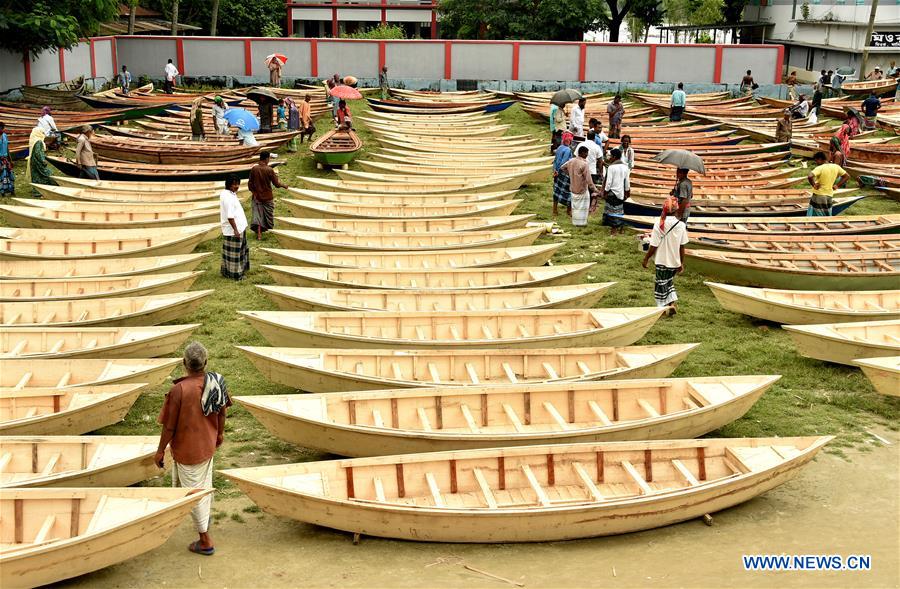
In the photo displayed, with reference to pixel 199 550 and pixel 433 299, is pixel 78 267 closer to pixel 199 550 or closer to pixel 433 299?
pixel 433 299

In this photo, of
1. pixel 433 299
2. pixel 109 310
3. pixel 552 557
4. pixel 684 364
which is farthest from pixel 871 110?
pixel 552 557

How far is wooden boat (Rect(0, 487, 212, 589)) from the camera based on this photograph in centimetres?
721

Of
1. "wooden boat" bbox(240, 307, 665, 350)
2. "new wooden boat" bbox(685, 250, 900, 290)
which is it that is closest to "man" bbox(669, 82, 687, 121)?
"new wooden boat" bbox(685, 250, 900, 290)

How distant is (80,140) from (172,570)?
14251 millimetres

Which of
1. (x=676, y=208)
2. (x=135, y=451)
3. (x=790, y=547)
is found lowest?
(x=790, y=547)

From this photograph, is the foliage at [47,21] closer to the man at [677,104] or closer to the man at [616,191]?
the man at [677,104]

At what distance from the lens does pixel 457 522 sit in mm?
8219

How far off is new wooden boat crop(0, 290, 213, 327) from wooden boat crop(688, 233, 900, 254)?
8.15 meters

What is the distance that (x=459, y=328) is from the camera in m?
12.7

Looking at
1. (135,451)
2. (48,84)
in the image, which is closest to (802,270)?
(135,451)

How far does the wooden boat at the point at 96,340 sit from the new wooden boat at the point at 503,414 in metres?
2.64

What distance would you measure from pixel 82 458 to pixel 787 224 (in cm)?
1298

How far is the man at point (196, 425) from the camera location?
7.91m

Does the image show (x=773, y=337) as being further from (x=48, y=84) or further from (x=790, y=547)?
(x=48, y=84)
